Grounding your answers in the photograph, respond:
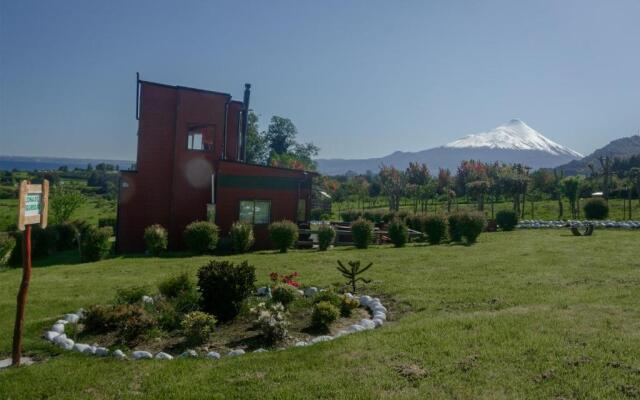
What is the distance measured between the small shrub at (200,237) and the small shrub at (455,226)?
9.26m

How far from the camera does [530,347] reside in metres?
6.02

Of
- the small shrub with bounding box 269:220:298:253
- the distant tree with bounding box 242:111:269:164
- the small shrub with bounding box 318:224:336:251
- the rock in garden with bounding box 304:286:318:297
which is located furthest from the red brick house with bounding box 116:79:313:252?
the distant tree with bounding box 242:111:269:164

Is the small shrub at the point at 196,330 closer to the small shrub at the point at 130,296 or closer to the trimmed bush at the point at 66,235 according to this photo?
the small shrub at the point at 130,296

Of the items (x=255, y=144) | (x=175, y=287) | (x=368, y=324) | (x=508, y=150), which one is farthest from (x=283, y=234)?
(x=508, y=150)

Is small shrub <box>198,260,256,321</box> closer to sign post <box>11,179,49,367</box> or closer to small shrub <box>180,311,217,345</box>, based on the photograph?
small shrub <box>180,311,217,345</box>

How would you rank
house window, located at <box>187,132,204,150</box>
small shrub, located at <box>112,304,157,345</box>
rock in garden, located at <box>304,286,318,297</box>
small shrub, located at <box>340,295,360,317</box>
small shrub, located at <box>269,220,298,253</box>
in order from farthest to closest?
house window, located at <box>187,132,204,150</box>
small shrub, located at <box>269,220,298,253</box>
rock in garden, located at <box>304,286,318,297</box>
small shrub, located at <box>340,295,360,317</box>
small shrub, located at <box>112,304,157,345</box>

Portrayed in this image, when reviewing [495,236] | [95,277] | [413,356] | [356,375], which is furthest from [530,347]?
[495,236]

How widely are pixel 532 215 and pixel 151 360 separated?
3108 cm

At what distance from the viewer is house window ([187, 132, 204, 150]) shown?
2041 centimetres

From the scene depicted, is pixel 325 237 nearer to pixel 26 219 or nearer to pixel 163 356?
pixel 163 356

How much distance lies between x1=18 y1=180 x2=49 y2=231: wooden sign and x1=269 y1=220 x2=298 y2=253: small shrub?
12079 mm

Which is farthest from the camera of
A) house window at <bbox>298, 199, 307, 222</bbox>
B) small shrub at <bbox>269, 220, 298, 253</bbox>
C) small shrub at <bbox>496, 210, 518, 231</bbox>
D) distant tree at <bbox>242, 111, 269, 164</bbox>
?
distant tree at <bbox>242, 111, 269, 164</bbox>

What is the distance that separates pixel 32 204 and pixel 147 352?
2.32m

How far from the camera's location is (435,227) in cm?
1994
